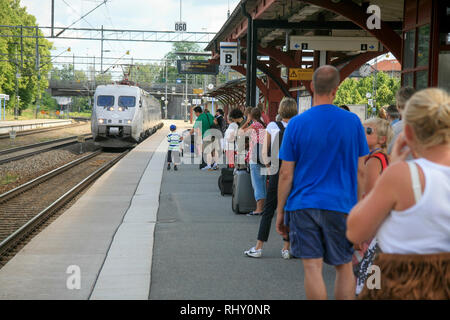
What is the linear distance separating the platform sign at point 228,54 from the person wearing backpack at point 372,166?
13098 millimetres

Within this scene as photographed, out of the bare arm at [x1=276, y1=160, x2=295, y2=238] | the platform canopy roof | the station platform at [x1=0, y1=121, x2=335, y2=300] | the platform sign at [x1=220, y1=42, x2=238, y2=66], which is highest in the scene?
the platform canopy roof

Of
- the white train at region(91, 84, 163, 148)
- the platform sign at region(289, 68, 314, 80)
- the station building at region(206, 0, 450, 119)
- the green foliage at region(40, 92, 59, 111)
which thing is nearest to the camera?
the station building at region(206, 0, 450, 119)

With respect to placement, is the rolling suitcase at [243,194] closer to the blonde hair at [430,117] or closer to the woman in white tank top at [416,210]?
the woman in white tank top at [416,210]

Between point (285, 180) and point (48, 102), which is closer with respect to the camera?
point (285, 180)

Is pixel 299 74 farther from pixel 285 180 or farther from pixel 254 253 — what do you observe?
pixel 285 180

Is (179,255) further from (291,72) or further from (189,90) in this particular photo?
(189,90)

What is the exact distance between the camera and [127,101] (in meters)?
28.9

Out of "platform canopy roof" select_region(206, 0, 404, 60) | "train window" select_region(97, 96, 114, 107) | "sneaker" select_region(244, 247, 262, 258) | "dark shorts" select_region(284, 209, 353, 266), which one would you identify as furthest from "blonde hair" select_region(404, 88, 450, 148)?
"train window" select_region(97, 96, 114, 107)

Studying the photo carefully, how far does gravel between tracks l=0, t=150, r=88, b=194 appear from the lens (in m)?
16.6

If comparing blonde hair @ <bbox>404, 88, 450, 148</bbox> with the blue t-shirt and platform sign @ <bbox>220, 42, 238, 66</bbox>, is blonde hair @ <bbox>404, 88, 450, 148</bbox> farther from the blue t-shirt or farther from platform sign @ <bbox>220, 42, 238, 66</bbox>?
platform sign @ <bbox>220, 42, 238, 66</bbox>

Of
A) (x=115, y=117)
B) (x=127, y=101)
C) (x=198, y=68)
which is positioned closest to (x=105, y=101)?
(x=127, y=101)

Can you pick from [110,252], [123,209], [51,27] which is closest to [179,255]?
[110,252]

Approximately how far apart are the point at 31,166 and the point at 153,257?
1490 centimetres

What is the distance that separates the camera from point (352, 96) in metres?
79.4
